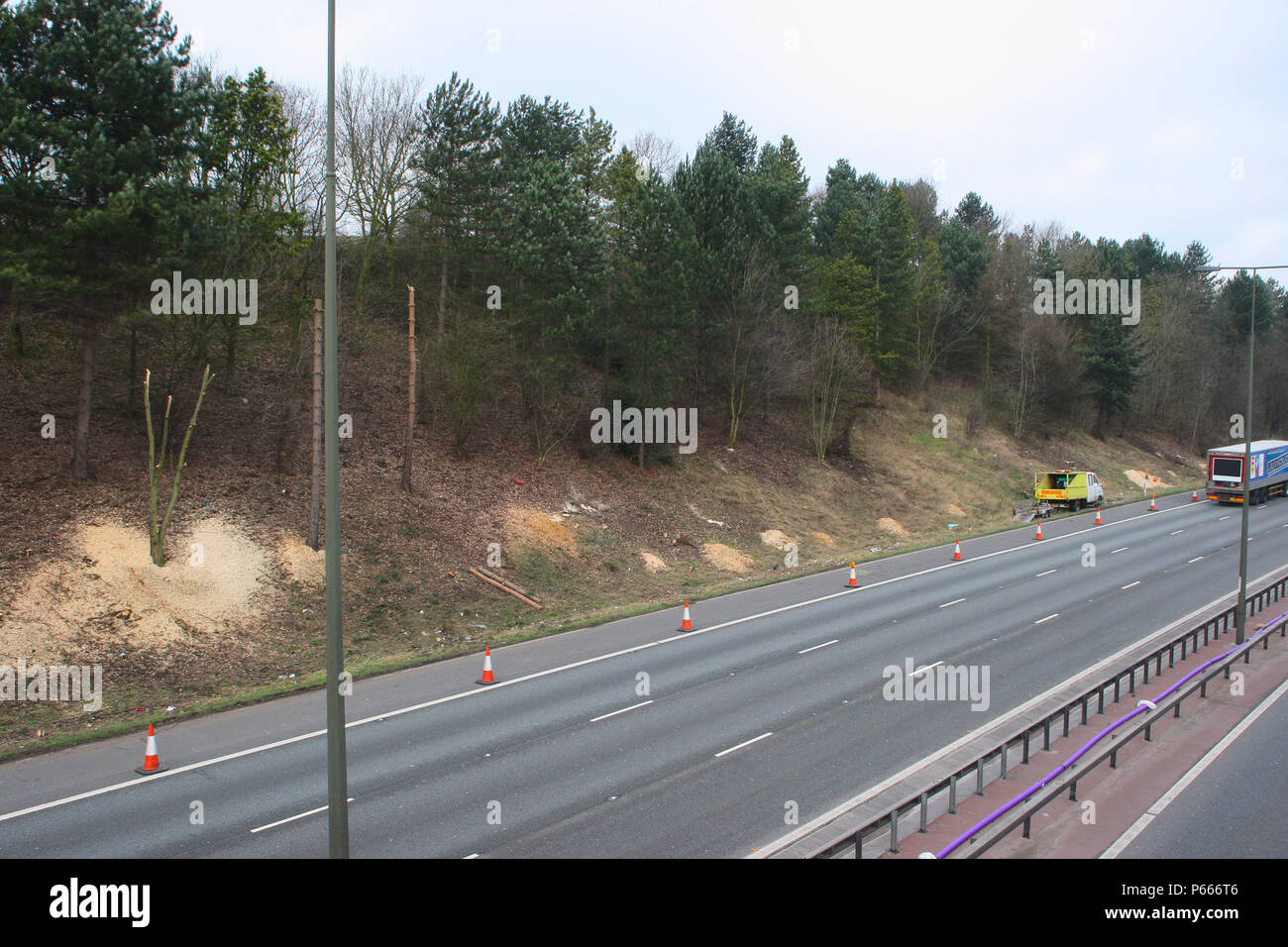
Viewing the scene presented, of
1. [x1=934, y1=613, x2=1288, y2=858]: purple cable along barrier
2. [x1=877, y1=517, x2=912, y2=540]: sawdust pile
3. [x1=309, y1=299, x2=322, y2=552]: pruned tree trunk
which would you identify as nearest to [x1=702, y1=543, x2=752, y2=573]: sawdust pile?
[x1=877, y1=517, x2=912, y2=540]: sawdust pile

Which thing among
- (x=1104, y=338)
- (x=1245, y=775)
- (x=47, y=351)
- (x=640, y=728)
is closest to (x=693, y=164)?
(x=47, y=351)

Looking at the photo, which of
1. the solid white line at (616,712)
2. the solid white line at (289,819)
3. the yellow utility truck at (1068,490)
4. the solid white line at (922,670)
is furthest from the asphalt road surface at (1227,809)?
the yellow utility truck at (1068,490)

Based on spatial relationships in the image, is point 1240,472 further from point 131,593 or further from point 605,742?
point 131,593

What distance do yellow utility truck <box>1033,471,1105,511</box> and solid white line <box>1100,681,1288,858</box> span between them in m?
27.1

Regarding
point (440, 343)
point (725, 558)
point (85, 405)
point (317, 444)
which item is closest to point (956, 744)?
point (317, 444)

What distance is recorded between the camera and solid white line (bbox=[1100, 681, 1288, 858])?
950 centimetres

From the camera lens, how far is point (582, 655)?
61.2ft

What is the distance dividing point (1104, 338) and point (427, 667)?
5807 centimetres

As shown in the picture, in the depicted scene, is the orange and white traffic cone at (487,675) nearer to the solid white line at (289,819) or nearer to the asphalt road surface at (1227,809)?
the solid white line at (289,819)

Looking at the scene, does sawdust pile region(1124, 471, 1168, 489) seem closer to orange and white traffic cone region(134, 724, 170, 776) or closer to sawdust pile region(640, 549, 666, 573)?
sawdust pile region(640, 549, 666, 573)

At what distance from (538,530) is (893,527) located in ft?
56.6

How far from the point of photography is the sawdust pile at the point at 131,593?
1655 centimetres

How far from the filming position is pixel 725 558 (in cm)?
2975
